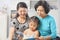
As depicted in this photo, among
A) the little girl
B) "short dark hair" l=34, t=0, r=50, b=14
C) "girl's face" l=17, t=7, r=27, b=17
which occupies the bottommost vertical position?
the little girl

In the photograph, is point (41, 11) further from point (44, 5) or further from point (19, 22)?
point (19, 22)

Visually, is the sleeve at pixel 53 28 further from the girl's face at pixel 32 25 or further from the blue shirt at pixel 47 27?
the girl's face at pixel 32 25

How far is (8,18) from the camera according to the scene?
76cm

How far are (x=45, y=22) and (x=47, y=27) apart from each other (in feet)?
0.14

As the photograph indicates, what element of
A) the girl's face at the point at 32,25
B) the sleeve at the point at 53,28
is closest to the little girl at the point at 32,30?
the girl's face at the point at 32,25

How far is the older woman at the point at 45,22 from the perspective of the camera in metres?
0.76

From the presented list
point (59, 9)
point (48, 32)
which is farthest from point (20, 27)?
point (59, 9)

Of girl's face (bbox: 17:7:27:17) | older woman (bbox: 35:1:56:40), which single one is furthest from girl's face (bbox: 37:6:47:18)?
girl's face (bbox: 17:7:27:17)

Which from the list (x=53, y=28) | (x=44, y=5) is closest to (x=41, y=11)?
(x=44, y=5)

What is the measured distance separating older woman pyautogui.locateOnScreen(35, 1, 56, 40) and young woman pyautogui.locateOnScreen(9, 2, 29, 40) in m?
0.10

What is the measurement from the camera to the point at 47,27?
2.51ft

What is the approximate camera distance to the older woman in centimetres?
76

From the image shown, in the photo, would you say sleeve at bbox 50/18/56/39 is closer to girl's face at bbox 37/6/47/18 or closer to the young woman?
girl's face at bbox 37/6/47/18

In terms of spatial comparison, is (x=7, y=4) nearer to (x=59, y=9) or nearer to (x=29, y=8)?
(x=29, y=8)
